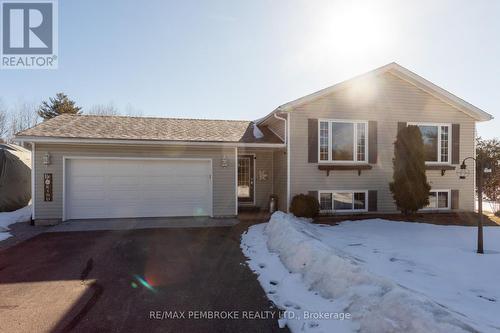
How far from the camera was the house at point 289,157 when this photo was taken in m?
9.80

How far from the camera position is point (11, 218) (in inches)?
401

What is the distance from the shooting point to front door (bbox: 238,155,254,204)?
12.5 meters

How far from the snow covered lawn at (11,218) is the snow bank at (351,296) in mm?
7550

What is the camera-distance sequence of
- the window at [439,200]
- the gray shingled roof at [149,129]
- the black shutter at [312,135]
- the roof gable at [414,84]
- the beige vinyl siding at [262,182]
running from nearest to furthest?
the gray shingled roof at [149,129]
the roof gable at [414,84]
the black shutter at [312,135]
the window at [439,200]
the beige vinyl siding at [262,182]

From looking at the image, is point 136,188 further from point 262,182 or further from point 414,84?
point 414,84

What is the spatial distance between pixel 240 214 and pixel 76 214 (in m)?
5.59

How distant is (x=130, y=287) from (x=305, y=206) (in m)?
6.18

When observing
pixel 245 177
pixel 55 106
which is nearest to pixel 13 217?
pixel 245 177

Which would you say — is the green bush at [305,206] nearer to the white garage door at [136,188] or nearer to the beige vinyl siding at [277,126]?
the beige vinyl siding at [277,126]

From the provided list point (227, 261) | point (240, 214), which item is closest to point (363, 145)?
point (240, 214)

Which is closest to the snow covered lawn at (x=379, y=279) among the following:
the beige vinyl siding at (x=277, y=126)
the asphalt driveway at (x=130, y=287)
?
the asphalt driveway at (x=130, y=287)

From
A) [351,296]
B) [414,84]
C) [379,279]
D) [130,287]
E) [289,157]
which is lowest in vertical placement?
[130,287]

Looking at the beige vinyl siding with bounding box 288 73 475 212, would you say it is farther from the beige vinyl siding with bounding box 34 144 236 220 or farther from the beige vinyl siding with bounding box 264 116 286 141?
the beige vinyl siding with bounding box 34 144 236 220

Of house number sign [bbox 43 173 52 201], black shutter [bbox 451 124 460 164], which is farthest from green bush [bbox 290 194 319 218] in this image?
house number sign [bbox 43 173 52 201]
